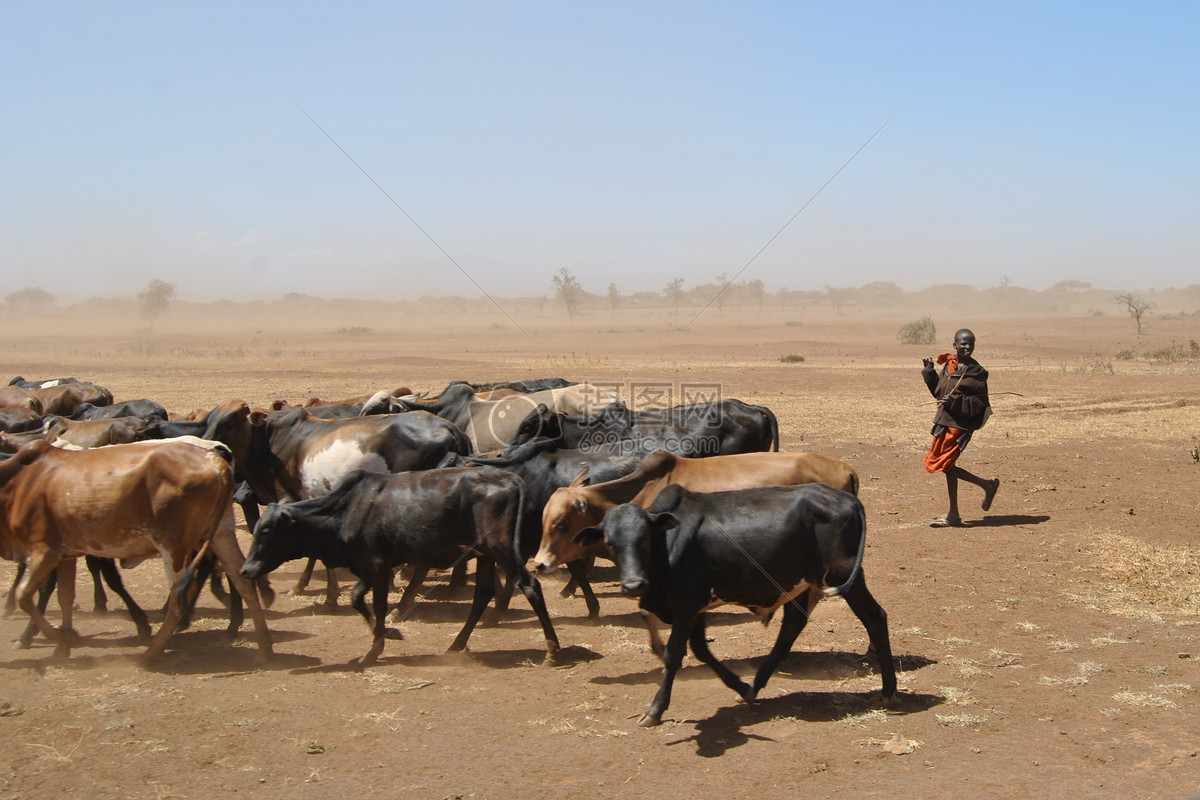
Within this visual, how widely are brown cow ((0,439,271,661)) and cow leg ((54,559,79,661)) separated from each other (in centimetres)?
1

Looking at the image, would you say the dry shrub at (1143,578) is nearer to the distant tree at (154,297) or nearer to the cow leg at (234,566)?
the cow leg at (234,566)

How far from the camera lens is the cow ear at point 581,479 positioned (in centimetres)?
816

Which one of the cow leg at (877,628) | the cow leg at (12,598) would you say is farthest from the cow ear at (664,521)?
the cow leg at (12,598)

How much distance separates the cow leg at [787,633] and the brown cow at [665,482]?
1.32m

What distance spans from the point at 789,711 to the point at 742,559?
1084 mm

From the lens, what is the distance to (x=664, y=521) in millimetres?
6367

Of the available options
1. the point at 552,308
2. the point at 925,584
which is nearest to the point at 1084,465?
the point at 925,584

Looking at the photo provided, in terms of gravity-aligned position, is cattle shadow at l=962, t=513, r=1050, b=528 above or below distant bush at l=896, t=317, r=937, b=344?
below

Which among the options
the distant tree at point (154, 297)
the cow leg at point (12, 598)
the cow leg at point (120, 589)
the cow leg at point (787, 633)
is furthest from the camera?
the distant tree at point (154, 297)

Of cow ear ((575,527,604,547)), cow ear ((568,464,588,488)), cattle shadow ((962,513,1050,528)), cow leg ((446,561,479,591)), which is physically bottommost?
cow leg ((446,561,479,591))

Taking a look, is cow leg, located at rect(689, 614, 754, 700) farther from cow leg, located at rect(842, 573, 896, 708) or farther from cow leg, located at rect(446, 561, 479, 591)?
cow leg, located at rect(446, 561, 479, 591)

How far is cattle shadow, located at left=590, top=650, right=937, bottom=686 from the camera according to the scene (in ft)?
23.6

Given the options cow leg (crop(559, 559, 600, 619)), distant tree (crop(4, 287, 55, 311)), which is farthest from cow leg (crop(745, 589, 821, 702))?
distant tree (crop(4, 287, 55, 311))

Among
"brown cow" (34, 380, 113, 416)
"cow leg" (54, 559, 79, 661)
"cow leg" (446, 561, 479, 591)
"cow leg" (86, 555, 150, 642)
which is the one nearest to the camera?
"cow leg" (54, 559, 79, 661)
